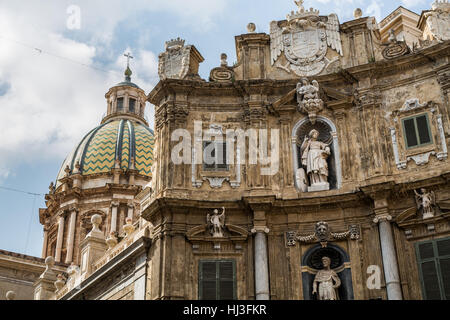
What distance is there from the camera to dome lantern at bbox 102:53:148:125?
6178 cm

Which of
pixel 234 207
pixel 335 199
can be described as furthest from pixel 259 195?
pixel 335 199

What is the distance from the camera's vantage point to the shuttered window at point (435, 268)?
2084cm

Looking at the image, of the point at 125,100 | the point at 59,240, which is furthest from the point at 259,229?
the point at 125,100

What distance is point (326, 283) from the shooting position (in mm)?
22078

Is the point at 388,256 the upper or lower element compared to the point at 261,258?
lower

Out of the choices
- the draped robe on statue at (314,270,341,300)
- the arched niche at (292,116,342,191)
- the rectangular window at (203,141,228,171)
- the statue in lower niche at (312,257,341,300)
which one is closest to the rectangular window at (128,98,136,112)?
the rectangular window at (203,141,228,171)

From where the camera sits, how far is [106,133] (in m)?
56.1

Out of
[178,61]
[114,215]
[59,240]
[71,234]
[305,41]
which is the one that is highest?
[114,215]

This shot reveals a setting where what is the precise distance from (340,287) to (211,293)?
13.7ft

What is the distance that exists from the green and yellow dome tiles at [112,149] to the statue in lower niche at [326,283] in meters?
31.7

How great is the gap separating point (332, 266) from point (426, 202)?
3691mm

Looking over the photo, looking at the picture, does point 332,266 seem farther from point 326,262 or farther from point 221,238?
point 221,238

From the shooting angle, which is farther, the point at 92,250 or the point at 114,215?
the point at 114,215
